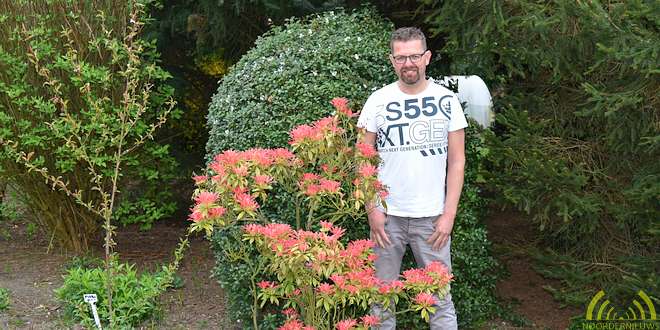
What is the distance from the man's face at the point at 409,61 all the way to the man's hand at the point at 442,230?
2.19ft

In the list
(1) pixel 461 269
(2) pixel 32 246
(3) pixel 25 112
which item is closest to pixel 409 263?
(1) pixel 461 269

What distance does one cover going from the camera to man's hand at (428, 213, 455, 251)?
395 cm

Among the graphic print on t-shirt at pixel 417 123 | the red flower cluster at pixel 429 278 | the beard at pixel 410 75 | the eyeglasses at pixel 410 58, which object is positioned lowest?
the red flower cluster at pixel 429 278

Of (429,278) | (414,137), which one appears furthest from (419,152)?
(429,278)

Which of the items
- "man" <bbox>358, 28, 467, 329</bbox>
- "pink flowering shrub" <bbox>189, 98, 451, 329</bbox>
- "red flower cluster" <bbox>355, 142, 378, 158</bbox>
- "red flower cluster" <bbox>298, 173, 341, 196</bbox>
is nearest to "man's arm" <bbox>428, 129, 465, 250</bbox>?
"man" <bbox>358, 28, 467, 329</bbox>

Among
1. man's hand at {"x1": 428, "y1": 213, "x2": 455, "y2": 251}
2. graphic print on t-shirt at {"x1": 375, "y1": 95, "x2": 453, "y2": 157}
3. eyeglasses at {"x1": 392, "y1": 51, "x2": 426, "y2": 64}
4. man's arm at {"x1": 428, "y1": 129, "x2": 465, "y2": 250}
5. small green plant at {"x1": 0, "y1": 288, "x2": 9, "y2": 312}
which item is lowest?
small green plant at {"x1": 0, "y1": 288, "x2": 9, "y2": 312}

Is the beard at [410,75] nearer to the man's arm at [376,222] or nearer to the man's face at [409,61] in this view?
the man's face at [409,61]

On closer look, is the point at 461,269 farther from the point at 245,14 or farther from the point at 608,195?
the point at 245,14

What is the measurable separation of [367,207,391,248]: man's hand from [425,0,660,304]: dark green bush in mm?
772

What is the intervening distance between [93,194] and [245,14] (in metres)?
1.75

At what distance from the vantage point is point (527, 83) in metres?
4.78

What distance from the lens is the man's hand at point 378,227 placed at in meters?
3.93

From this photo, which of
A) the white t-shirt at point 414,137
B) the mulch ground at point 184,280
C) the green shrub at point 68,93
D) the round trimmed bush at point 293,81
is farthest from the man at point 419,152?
the green shrub at point 68,93

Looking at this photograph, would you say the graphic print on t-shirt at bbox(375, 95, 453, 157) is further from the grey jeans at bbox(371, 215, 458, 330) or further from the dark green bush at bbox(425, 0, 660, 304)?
the dark green bush at bbox(425, 0, 660, 304)
